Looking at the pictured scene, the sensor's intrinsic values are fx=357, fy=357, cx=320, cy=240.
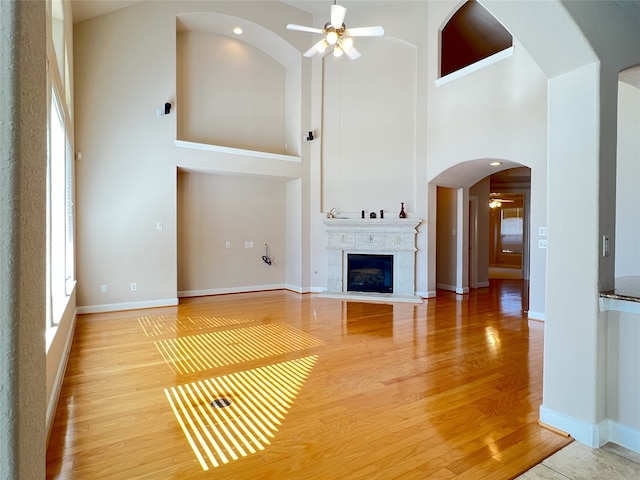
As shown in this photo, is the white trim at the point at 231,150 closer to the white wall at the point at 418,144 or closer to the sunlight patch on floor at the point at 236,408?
the white wall at the point at 418,144

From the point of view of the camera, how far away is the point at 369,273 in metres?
7.22

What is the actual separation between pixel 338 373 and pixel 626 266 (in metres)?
3.46

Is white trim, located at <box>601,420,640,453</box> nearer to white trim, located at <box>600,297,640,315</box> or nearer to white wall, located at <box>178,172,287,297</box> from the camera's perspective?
white trim, located at <box>600,297,640,315</box>

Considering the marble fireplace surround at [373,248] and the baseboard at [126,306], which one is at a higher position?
the marble fireplace surround at [373,248]

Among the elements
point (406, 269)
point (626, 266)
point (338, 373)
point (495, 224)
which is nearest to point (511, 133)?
point (626, 266)

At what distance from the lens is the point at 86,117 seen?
5.27 m

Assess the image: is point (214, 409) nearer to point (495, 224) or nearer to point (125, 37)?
point (125, 37)

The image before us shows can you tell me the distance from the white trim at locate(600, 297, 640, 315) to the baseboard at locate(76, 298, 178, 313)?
5.65 metres

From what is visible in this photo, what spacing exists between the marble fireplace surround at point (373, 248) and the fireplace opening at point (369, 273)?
0.40 ft

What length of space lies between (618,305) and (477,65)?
194 inches

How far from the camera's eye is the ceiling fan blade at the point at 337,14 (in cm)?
435

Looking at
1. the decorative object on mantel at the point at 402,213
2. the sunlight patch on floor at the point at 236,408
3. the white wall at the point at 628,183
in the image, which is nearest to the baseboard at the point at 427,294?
the decorative object on mantel at the point at 402,213

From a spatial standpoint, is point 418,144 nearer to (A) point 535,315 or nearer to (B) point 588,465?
(A) point 535,315

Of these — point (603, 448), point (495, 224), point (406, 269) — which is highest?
point (495, 224)
